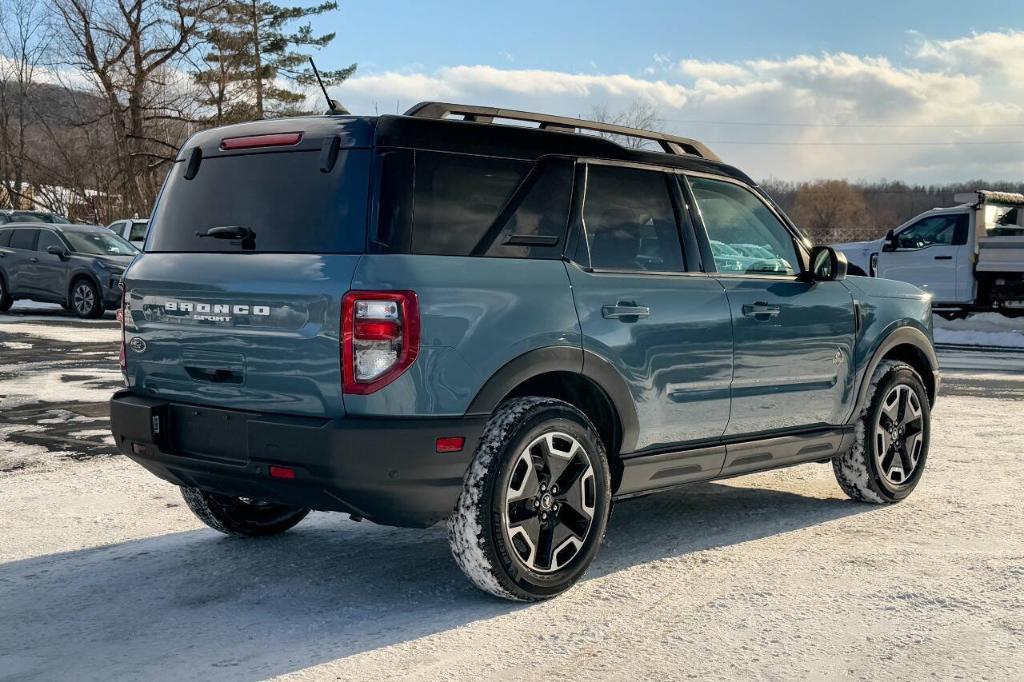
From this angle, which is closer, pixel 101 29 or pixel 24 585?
pixel 24 585

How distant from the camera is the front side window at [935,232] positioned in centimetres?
2022

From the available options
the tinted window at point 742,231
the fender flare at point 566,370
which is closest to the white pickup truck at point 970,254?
the tinted window at point 742,231

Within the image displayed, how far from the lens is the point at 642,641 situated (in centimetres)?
409

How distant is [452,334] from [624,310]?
3.20 feet

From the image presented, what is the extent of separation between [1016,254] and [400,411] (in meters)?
17.5

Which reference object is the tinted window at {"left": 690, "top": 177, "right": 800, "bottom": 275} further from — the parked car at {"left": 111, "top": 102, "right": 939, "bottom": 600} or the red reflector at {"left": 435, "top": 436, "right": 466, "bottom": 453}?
the red reflector at {"left": 435, "top": 436, "right": 466, "bottom": 453}

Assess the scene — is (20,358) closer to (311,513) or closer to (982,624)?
(311,513)

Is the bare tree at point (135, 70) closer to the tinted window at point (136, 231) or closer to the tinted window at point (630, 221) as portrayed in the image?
the tinted window at point (136, 231)

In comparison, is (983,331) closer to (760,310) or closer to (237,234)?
(760,310)

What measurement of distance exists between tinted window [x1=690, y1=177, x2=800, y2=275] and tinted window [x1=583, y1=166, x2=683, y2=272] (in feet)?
0.96

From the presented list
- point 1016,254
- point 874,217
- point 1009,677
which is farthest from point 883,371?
point 874,217

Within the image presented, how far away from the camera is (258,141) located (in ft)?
15.2

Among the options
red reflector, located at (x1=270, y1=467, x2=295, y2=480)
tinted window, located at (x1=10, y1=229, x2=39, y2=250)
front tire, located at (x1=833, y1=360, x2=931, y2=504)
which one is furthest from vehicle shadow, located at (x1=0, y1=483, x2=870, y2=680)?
tinted window, located at (x1=10, y1=229, x2=39, y2=250)

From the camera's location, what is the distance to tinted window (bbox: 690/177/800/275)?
557cm
